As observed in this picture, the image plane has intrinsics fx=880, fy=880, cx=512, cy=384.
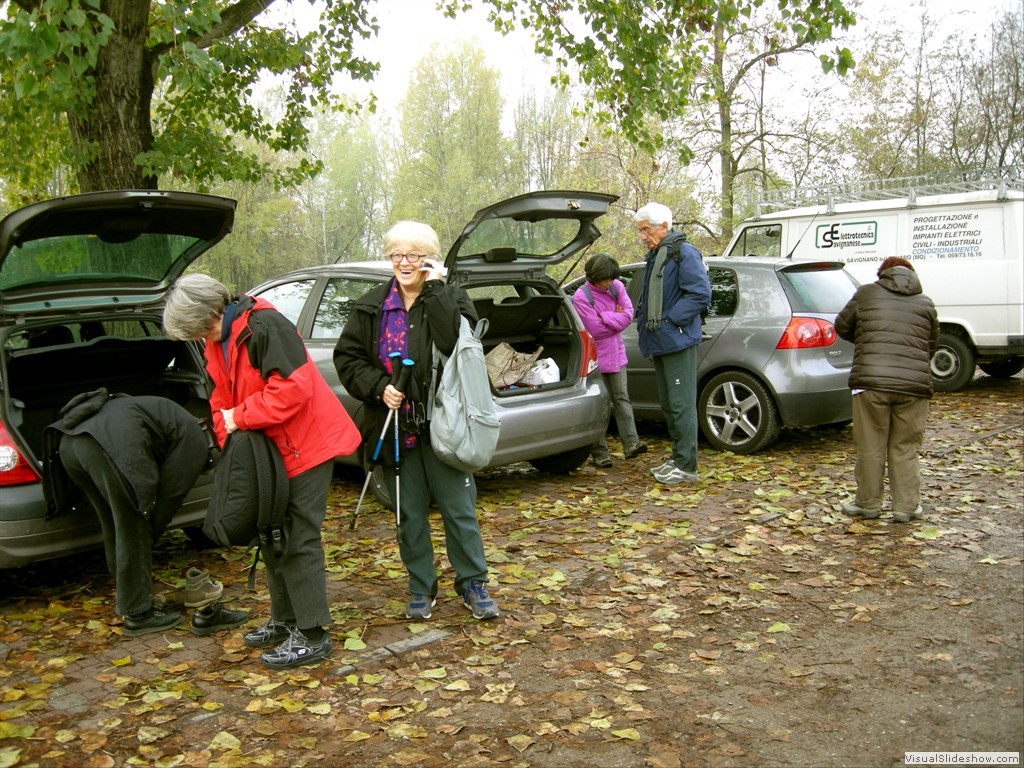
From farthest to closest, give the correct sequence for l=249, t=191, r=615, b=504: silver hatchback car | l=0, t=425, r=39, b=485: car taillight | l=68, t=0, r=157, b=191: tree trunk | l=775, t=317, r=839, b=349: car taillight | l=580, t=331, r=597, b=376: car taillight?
l=68, t=0, r=157, b=191: tree trunk, l=775, t=317, r=839, b=349: car taillight, l=580, t=331, r=597, b=376: car taillight, l=249, t=191, r=615, b=504: silver hatchback car, l=0, t=425, r=39, b=485: car taillight

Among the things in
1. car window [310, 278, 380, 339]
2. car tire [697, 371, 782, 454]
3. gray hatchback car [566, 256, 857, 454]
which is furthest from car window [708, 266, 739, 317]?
car window [310, 278, 380, 339]

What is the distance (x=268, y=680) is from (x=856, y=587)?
9.88ft

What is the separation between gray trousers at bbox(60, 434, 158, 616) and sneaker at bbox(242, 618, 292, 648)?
2.00 ft

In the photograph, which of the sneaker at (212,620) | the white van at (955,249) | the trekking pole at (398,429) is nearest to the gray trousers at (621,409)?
the white van at (955,249)

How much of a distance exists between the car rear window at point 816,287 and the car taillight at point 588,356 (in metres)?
1.90

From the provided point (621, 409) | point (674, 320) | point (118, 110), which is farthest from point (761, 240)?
point (118, 110)

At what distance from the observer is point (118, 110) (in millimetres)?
8523

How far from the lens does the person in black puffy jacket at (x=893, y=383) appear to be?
221 inches

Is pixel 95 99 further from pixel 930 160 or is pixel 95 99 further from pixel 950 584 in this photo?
pixel 930 160

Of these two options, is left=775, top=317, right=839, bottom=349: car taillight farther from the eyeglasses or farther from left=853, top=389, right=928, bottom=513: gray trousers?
the eyeglasses

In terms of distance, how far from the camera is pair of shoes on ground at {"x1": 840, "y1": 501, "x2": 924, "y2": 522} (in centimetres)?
572

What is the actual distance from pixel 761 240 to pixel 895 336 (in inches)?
304

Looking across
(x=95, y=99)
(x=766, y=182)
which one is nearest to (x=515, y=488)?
(x=95, y=99)

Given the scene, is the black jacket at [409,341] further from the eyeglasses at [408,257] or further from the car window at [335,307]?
the car window at [335,307]
